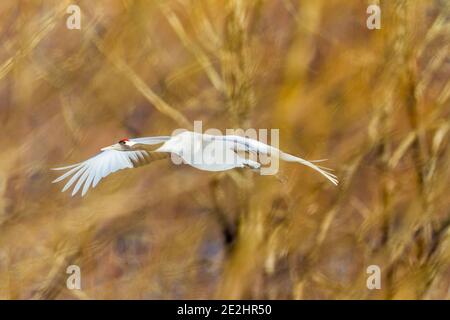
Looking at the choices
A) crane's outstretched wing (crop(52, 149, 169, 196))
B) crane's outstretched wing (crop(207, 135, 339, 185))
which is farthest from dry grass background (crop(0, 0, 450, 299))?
crane's outstretched wing (crop(207, 135, 339, 185))

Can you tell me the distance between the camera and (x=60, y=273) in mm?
4633

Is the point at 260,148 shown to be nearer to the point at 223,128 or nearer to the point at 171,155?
the point at 171,155

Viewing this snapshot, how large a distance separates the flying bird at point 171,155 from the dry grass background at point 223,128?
41 cm

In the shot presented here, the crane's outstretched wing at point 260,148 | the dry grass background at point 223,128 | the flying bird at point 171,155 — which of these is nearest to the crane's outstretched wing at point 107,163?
the flying bird at point 171,155

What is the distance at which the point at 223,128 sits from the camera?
4.50 m

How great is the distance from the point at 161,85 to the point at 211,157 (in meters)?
→ 0.79

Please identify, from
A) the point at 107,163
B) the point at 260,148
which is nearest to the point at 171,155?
the point at 107,163

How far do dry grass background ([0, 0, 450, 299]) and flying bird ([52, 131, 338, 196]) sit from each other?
0.41 meters

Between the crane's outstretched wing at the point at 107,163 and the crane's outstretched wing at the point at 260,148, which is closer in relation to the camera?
the crane's outstretched wing at the point at 260,148

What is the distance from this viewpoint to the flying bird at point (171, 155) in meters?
3.87

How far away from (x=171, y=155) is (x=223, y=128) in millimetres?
436

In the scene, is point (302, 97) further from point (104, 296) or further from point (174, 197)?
point (104, 296)

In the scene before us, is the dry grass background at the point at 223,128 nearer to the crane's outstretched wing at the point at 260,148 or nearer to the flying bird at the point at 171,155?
the flying bird at the point at 171,155

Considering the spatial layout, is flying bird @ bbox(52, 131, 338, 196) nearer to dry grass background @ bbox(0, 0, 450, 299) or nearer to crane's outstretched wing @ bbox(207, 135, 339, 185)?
crane's outstretched wing @ bbox(207, 135, 339, 185)
